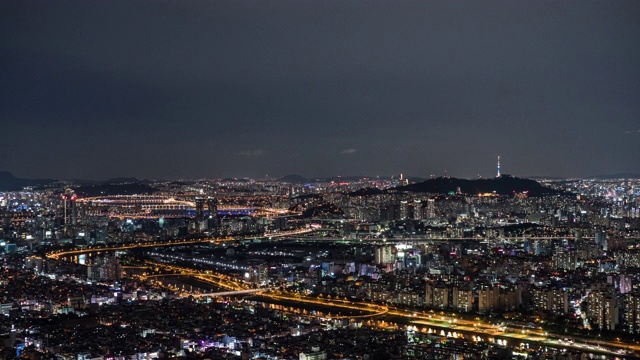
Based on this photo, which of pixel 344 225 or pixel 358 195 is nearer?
pixel 344 225

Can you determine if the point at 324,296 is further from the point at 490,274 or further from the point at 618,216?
the point at 618,216

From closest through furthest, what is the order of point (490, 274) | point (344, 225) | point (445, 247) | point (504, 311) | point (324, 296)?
point (504, 311), point (324, 296), point (490, 274), point (445, 247), point (344, 225)

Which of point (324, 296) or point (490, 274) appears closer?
point (324, 296)

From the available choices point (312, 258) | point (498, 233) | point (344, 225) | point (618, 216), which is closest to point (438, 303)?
point (312, 258)

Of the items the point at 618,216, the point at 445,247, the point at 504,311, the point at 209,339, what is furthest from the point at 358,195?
the point at 209,339

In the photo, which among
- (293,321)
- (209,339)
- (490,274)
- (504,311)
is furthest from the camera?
(490,274)

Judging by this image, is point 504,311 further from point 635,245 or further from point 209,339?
point 635,245
